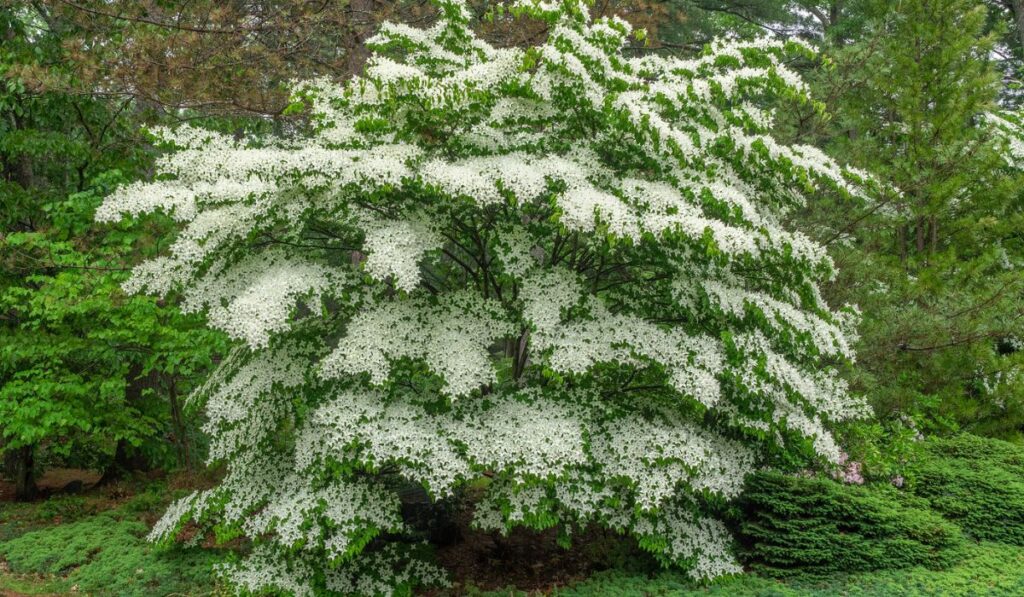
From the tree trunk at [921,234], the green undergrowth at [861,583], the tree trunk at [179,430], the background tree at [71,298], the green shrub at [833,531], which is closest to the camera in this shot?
the green undergrowth at [861,583]

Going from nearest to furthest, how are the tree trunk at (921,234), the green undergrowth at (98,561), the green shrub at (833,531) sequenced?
the green shrub at (833,531)
the green undergrowth at (98,561)
the tree trunk at (921,234)

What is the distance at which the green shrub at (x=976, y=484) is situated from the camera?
7.13m

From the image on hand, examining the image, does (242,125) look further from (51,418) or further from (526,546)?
(526,546)

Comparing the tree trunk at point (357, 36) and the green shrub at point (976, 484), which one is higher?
the tree trunk at point (357, 36)

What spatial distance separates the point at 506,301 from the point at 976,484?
5.06m

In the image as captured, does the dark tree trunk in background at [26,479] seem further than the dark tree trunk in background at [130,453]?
No

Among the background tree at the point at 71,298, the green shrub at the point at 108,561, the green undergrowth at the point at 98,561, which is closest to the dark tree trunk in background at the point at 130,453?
the background tree at the point at 71,298

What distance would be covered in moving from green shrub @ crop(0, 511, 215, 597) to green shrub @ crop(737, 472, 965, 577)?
5.15m

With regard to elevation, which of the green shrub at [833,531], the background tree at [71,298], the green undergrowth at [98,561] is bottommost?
the green undergrowth at [98,561]

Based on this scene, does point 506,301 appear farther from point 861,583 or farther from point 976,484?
point 976,484

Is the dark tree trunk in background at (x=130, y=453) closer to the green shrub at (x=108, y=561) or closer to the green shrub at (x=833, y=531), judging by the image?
the green shrub at (x=108, y=561)

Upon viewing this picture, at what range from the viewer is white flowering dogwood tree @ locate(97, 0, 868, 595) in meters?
5.83

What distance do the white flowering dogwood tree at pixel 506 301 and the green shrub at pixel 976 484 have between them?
4.82ft

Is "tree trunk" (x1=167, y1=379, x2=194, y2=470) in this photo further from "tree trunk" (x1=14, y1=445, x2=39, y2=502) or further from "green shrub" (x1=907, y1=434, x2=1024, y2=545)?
"green shrub" (x1=907, y1=434, x2=1024, y2=545)
